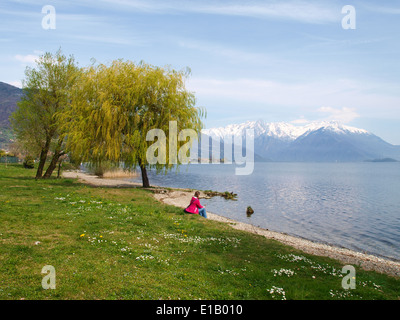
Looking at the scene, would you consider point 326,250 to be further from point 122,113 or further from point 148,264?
point 122,113

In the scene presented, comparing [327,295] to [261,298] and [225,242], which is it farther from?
[225,242]

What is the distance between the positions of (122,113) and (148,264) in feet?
92.3

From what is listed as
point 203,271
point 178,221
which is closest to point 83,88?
point 178,221

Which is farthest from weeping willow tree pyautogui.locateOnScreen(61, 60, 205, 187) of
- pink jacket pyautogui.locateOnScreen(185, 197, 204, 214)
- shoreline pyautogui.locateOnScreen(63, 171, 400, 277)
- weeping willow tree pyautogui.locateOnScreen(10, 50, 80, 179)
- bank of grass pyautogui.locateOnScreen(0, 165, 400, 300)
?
bank of grass pyautogui.locateOnScreen(0, 165, 400, 300)

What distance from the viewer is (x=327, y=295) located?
29.8 ft

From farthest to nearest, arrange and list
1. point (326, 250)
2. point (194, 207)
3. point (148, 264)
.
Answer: point (194, 207) < point (326, 250) < point (148, 264)

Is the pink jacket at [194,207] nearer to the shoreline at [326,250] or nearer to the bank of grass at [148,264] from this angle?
the shoreline at [326,250]

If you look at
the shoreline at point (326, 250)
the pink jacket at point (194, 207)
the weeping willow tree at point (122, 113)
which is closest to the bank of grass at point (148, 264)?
the shoreline at point (326, 250)

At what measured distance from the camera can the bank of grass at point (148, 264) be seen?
8273 mm

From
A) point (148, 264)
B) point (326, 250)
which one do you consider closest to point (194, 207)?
point (326, 250)

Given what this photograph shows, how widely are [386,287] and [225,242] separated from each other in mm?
7199

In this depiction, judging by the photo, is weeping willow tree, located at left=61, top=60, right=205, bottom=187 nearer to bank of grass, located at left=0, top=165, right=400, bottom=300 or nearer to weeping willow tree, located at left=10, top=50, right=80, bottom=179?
weeping willow tree, located at left=10, top=50, right=80, bottom=179

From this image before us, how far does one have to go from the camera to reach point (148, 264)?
10234 millimetres

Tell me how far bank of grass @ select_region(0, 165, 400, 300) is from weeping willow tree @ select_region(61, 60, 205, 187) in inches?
717
